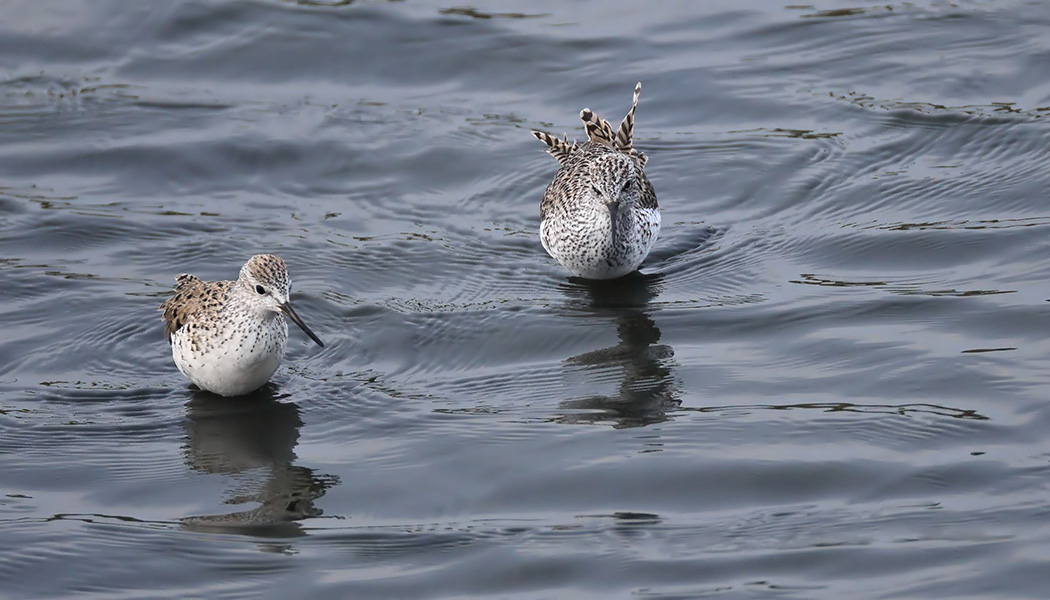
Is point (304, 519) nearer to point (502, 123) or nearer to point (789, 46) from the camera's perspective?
point (502, 123)

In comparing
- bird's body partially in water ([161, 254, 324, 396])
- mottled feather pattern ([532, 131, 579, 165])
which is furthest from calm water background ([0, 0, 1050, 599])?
mottled feather pattern ([532, 131, 579, 165])

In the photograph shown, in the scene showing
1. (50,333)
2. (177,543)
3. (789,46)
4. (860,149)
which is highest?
(789,46)

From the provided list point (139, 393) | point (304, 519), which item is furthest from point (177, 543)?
point (139, 393)

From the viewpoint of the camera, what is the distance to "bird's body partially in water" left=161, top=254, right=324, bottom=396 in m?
8.91

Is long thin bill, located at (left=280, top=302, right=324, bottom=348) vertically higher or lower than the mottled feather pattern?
lower

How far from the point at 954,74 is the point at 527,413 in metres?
7.41

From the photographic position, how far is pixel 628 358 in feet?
31.7

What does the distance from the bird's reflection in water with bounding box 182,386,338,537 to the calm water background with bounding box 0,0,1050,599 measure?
0.03 metres

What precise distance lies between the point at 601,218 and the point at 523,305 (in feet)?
3.15

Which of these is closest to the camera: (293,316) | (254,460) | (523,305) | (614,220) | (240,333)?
(254,460)

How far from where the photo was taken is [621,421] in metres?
8.66

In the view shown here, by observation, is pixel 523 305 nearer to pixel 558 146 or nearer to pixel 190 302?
pixel 190 302

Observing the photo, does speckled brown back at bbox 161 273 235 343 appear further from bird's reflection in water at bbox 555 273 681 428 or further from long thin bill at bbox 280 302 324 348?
bird's reflection in water at bbox 555 273 681 428

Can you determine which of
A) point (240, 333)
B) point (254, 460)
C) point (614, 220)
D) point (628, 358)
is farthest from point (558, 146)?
point (254, 460)
